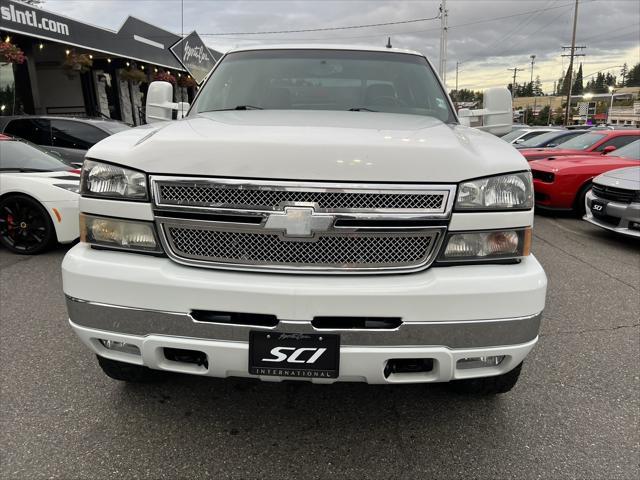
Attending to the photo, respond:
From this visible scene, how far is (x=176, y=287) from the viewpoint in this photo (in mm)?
1955

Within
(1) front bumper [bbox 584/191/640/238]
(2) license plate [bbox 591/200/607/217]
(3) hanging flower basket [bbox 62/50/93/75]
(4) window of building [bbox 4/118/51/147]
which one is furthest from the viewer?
(3) hanging flower basket [bbox 62/50/93/75]

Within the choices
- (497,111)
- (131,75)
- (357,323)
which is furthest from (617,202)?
(131,75)

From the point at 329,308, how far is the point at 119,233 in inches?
36.5

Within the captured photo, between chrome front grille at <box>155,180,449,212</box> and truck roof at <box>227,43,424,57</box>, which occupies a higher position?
truck roof at <box>227,43,424,57</box>

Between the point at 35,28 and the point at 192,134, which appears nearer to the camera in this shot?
the point at 192,134

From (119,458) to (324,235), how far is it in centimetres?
134

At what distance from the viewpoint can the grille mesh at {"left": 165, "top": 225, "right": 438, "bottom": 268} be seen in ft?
6.59

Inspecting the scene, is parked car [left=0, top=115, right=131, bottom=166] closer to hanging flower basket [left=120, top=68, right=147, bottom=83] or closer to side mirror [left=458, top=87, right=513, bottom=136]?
side mirror [left=458, top=87, right=513, bottom=136]

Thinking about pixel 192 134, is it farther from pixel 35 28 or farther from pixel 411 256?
pixel 35 28

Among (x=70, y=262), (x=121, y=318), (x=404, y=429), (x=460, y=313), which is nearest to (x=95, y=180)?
(x=70, y=262)

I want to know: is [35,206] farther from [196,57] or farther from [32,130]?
[196,57]

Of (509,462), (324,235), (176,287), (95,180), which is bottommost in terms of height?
(509,462)

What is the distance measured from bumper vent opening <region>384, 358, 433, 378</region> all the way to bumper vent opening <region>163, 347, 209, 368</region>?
721 millimetres

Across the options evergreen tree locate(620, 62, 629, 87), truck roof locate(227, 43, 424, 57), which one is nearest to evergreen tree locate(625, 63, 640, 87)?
evergreen tree locate(620, 62, 629, 87)
